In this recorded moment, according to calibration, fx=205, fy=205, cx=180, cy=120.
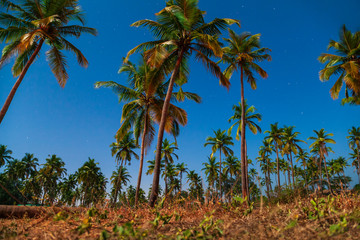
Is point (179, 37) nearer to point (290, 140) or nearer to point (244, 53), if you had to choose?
point (244, 53)

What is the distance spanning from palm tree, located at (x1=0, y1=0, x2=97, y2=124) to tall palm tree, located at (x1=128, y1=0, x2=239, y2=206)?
392cm

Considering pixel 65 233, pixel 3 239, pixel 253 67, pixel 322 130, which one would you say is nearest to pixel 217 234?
pixel 65 233

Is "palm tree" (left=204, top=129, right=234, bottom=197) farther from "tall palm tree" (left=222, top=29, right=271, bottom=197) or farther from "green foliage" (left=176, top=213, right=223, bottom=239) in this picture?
"green foliage" (left=176, top=213, right=223, bottom=239)

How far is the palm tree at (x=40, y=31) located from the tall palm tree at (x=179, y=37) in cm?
392

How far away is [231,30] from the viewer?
1530 cm

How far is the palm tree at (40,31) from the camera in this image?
983cm

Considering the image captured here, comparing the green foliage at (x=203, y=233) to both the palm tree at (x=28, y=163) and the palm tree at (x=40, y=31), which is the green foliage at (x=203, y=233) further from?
the palm tree at (x=28, y=163)

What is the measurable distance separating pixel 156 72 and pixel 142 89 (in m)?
3.52

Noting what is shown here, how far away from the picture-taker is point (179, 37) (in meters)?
9.79

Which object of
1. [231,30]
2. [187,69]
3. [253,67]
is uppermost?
[231,30]

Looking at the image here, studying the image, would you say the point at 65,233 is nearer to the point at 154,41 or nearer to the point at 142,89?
the point at 154,41

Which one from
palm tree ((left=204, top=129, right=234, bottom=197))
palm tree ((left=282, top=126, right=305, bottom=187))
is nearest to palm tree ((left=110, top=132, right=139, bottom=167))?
palm tree ((left=204, top=129, right=234, bottom=197))

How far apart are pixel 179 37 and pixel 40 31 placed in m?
6.23

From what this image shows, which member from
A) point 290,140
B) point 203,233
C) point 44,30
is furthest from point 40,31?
point 290,140
